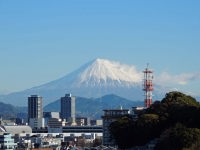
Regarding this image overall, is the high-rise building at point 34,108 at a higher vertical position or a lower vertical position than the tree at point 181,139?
higher

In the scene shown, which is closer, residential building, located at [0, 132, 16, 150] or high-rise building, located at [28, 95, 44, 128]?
residential building, located at [0, 132, 16, 150]

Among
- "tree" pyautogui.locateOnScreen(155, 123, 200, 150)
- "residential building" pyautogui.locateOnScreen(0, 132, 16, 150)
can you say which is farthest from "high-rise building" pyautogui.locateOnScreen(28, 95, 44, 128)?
"tree" pyautogui.locateOnScreen(155, 123, 200, 150)

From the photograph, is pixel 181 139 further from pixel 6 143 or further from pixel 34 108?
pixel 34 108

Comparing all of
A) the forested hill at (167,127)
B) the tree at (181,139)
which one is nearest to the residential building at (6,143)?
the forested hill at (167,127)

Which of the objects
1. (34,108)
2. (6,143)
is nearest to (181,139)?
(6,143)

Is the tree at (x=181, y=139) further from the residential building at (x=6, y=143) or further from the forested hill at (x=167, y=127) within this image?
the residential building at (x=6, y=143)

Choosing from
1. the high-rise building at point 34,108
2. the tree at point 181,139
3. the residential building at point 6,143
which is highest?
the high-rise building at point 34,108

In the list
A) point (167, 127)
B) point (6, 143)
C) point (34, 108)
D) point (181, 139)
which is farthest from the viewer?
point (34, 108)

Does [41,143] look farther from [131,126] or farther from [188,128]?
[188,128]

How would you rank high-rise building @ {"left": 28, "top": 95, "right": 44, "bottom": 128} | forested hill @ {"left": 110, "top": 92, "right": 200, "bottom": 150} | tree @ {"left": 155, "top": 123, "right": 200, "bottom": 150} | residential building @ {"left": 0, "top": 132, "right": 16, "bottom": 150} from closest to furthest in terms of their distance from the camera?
1. tree @ {"left": 155, "top": 123, "right": 200, "bottom": 150}
2. forested hill @ {"left": 110, "top": 92, "right": 200, "bottom": 150}
3. residential building @ {"left": 0, "top": 132, "right": 16, "bottom": 150}
4. high-rise building @ {"left": 28, "top": 95, "right": 44, "bottom": 128}

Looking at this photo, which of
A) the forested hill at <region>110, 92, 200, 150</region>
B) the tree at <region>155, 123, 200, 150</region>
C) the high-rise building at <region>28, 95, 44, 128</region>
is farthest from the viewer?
the high-rise building at <region>28, 95, 44, 128</region>

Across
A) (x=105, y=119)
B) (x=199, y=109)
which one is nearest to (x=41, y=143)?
(x=105, y=119)

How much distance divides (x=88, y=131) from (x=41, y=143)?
43381 mm

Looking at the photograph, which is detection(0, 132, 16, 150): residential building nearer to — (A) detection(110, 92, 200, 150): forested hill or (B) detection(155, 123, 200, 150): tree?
(A) detection(110, 92, 200, 150): forested hill
